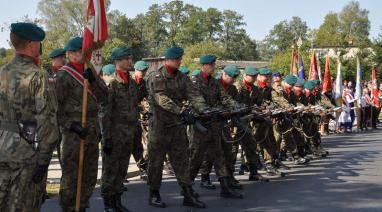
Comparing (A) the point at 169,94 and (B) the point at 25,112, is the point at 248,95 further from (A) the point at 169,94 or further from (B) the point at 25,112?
(B) the point at 25,112

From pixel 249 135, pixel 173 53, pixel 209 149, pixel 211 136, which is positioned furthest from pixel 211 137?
pixel 173 53

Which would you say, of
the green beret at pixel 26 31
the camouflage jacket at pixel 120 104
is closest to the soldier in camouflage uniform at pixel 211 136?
the camouflage jacket at pixel 120 104

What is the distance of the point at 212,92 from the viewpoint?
8703 millimetres

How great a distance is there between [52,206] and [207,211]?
2.28 m

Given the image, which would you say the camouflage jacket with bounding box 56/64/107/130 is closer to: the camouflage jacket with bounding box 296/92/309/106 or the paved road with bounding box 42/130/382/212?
the paved road with bounding box 42/130/382/212

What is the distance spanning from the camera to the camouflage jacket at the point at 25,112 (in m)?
4.22

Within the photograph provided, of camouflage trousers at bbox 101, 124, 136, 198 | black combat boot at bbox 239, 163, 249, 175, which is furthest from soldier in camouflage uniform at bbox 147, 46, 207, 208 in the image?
black combat boot at bbox 239, 163, 249, 175

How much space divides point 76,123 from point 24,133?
5.37ft

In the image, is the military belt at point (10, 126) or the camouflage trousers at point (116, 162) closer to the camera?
the military belt at point (10, 126)

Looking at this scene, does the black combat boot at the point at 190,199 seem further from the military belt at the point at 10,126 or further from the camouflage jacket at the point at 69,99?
the military belt at the point at 10,126

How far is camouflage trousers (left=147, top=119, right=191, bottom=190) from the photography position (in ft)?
24.9

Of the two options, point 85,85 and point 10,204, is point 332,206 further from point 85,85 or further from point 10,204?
point 10,204

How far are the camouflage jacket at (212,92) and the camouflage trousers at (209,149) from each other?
1.47 ft

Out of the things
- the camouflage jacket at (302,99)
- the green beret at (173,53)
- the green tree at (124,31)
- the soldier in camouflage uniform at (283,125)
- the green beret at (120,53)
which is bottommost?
the soldier in camouflage uniform at (283,125)
